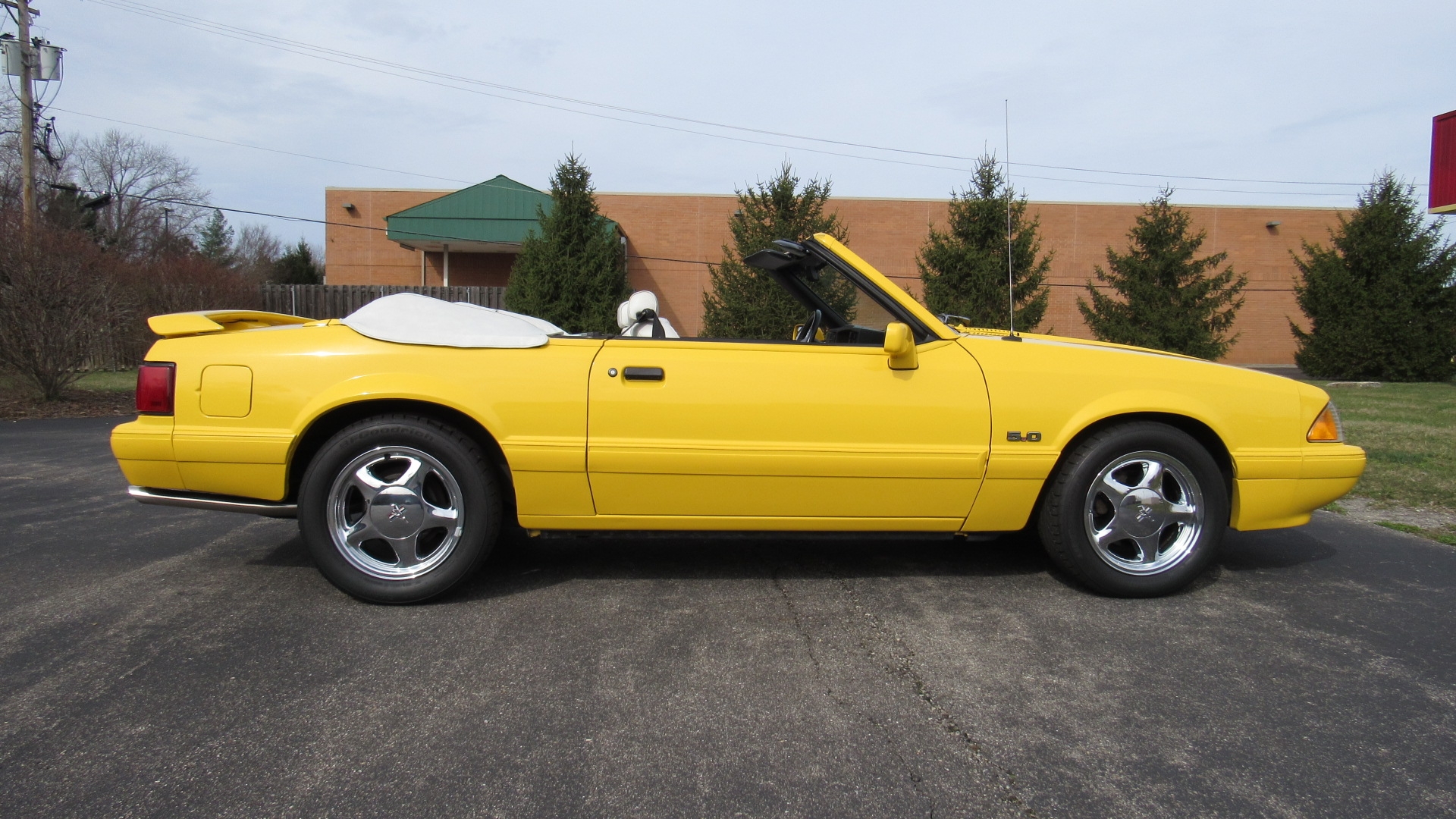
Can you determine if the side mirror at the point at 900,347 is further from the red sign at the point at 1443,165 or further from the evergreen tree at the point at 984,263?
the red sign at the point at 1443,165

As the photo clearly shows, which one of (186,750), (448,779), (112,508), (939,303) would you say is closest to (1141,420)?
(448,779)

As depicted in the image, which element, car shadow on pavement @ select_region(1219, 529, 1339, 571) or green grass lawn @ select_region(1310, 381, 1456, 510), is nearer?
car shadow on pavement @ select_region(1219, 529, 1339, 571)

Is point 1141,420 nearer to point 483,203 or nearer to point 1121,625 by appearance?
point 1121,625

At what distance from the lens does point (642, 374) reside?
129 inches

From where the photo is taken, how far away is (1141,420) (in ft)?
11.5

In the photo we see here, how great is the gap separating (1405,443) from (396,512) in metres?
9.34

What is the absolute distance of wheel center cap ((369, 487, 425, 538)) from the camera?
10.7 feet

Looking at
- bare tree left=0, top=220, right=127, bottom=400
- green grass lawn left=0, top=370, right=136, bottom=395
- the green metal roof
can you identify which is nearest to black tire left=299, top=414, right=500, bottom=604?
green grass lawn left=0, top=370, right=136, bottom=395

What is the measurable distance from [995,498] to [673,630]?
1.42 m

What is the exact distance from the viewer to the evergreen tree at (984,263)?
1817 centimetres

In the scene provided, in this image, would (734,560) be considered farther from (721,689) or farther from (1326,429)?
(1326,429)

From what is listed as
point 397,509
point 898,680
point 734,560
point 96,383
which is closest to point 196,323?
point 397,509

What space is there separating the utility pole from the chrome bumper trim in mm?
16453

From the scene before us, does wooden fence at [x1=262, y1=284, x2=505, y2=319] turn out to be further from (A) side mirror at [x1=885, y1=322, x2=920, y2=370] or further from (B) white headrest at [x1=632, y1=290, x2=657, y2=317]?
(A) side mirror at [x1=885, y1=322, x2=920, y2=370]
